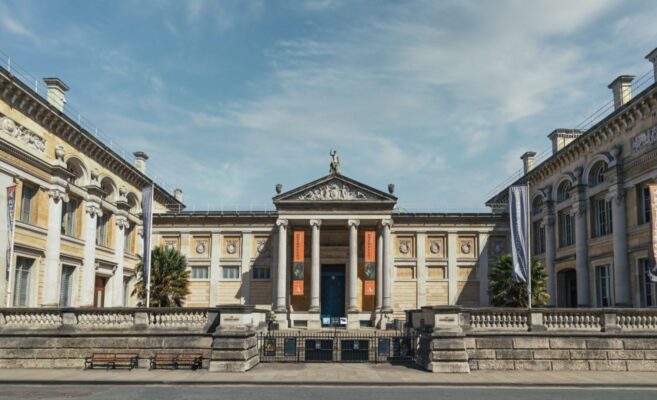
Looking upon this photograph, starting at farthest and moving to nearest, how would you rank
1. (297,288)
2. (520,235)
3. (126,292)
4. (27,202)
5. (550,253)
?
(297,288) < (126,292) < (550,253) < (27,202) < (520,235)

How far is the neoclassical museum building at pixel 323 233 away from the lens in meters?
32.6

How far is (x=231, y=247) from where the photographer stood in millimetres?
53906

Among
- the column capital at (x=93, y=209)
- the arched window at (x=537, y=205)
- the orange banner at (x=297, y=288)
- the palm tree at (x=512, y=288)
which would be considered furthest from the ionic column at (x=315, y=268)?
the arched window at (x=537, y=205)

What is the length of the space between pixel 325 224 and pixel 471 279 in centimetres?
1348

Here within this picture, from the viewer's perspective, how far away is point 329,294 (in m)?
53.6

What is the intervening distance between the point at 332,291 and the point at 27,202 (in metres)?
27.3

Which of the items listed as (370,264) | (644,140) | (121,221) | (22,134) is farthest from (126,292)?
(644,140)

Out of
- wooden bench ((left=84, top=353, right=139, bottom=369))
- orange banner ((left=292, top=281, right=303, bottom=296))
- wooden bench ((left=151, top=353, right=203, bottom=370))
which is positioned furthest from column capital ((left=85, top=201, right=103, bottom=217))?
wooden bench ((left=151, top=353, right=203, bottom=370))

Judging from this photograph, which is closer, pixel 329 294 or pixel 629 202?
pixel 629 202

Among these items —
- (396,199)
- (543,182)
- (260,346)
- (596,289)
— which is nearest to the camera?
(260,346)

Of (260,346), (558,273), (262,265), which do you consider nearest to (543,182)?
(558,273)

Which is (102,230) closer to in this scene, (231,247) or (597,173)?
(231,247)

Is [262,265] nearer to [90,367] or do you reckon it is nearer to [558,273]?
[558,273]

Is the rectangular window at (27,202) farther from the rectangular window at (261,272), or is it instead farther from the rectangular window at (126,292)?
the rectangular window at (261,272)
